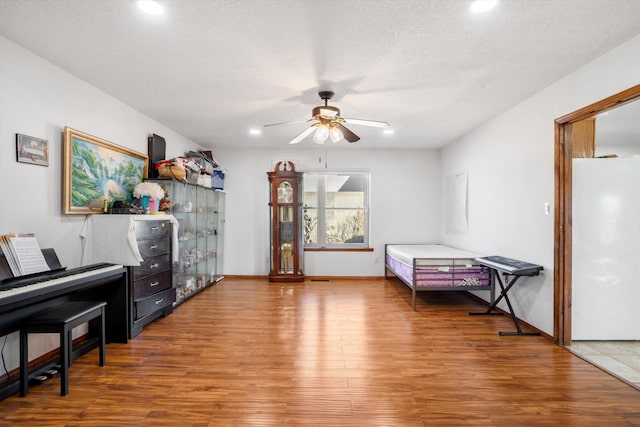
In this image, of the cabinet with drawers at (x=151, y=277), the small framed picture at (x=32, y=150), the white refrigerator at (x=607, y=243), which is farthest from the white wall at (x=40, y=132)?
the white refrigerator at (x=607, y=243)

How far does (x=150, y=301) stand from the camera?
348 centimetres

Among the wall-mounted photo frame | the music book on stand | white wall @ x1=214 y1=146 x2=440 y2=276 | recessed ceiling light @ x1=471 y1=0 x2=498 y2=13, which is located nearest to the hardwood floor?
the music book on stand

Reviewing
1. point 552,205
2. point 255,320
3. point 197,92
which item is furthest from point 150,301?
point 552,205

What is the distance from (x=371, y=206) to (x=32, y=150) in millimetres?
4921

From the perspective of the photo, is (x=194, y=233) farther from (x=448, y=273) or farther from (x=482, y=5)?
(x=482, y=5)

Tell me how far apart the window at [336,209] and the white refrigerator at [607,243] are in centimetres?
361

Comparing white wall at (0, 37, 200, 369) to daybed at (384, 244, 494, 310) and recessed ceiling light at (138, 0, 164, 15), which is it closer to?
recessed ceiling light at (138, 0, 164, 15)

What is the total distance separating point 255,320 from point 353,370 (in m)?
1.59

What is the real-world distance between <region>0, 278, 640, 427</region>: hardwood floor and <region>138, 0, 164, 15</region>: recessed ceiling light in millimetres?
2510

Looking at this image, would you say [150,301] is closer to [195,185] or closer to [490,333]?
[195,185]

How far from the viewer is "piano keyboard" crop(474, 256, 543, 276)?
10.3ft

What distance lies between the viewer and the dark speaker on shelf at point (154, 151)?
422 centimetres

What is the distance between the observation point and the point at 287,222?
19.5ft

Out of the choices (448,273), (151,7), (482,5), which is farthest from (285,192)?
(482,5)
